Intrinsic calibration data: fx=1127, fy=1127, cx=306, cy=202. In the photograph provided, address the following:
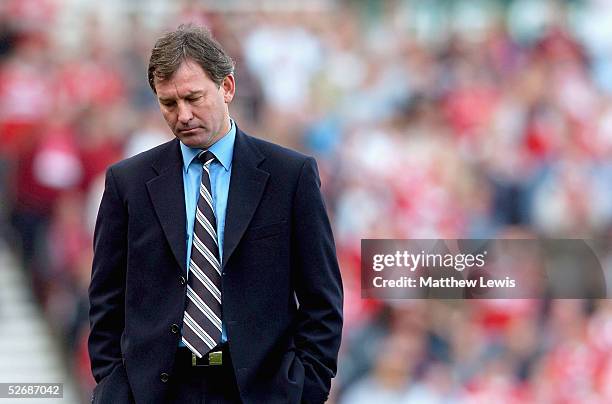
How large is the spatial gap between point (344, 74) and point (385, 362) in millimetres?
1332

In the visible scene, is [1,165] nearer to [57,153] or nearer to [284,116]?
[57,153]

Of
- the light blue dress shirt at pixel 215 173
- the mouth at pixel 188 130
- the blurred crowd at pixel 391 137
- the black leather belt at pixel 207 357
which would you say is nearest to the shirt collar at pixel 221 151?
the light blue dress shirt at pixel 215 173

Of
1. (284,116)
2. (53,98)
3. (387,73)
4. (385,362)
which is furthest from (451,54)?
(53,98)

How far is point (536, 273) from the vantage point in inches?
199

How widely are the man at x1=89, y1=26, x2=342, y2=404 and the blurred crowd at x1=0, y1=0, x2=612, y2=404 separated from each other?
7.62 ft

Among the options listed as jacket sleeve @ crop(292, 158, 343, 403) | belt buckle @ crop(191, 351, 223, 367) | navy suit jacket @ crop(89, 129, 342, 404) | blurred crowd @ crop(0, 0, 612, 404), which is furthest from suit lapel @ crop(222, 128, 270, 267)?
blurred crowd @ crop(0, 0, 612, 404)

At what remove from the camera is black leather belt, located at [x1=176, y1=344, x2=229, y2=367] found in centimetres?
264

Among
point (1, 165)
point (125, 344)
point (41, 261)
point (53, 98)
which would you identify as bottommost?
point (125, 344)

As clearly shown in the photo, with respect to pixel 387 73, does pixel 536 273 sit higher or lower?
lower

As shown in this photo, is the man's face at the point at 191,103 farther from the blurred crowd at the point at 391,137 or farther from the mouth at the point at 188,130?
the blurred crowd at the point at 391,137

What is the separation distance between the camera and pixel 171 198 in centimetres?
274

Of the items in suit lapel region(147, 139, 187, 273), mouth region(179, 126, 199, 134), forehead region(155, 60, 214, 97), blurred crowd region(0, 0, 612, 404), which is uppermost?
blurred crowd region(0, 0, 612, 404)

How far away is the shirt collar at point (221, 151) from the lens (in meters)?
2.78

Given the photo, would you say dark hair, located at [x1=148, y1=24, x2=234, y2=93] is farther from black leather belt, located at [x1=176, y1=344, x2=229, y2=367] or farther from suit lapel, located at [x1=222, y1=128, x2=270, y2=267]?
black leather belt, located at [x1=176, y1=344, x2=229, y2=367]
